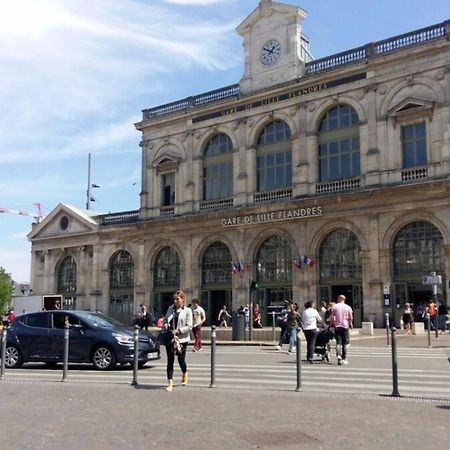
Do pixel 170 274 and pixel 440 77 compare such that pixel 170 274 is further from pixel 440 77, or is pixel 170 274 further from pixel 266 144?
pixel 440 77

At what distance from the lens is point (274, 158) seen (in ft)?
133

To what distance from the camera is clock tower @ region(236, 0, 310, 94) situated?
39.9 metres

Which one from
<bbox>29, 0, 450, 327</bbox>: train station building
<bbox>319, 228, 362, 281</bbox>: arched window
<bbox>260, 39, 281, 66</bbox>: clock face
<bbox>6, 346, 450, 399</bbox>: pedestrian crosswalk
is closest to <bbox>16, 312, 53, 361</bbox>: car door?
<bbox>6, 346, 450, 399</bbox>: pedestrian crosswalk

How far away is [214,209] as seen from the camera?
4197cm

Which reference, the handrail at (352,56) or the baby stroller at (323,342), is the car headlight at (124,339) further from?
the handrail at (352,56)

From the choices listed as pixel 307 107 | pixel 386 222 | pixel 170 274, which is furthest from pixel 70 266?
pixel 386 222

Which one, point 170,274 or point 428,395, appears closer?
point 428,395

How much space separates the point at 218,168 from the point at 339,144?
932cm

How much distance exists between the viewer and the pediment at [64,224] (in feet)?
165

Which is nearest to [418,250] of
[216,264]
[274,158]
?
[274,158]

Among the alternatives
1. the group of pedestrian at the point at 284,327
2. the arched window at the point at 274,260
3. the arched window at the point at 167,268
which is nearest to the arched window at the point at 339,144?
the arched window at the point at 274,260

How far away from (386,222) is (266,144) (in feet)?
34.3

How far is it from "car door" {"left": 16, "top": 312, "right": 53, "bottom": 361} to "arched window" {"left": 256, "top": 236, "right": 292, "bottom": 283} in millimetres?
22639

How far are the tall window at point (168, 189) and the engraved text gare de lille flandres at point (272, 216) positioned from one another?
6.46m
